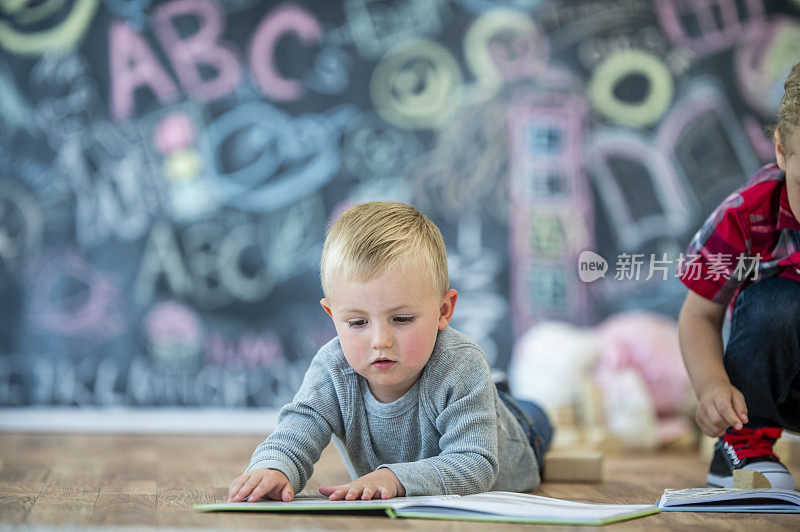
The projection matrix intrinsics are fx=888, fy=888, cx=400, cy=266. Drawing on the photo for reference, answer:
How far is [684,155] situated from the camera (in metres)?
2.14

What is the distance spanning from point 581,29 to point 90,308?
4.43 ft

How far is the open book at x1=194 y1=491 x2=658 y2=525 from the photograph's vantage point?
2.79ft

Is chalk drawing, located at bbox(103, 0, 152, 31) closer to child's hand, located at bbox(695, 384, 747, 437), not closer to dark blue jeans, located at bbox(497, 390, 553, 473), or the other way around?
dark blue jeans, located at bbox(497, 390, 553, 473)

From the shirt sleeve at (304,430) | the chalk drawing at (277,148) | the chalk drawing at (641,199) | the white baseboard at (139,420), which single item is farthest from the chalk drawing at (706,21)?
the shirt sleeve at (304,430)

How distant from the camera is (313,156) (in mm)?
2145

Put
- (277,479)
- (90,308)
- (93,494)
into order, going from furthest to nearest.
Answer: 1. (90,308)
2. (93,494)
3. (277,479)

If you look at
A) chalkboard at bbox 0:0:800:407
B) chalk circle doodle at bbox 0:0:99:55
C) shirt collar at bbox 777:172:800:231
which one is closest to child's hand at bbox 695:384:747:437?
shirt collar at bbox 777:172:800:231

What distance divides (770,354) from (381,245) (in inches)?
22.1

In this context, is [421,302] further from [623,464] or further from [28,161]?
[28,161]

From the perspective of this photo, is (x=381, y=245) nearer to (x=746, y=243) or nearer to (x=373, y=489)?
(x=373, y=489)

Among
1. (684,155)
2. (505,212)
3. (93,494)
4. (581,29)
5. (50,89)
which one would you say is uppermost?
(581,29)

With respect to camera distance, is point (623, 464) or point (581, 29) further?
point (581, 29)

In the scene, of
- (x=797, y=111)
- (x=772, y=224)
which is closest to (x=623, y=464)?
(x=772, y=224)

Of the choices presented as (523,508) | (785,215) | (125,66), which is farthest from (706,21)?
(523,508)
